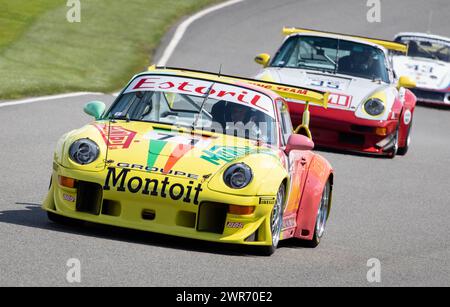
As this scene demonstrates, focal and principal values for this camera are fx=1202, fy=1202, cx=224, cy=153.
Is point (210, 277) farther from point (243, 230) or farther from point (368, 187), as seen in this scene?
point (368, 187)

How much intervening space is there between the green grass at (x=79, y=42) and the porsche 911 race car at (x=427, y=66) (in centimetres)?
469

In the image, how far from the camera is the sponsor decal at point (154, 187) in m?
7.94

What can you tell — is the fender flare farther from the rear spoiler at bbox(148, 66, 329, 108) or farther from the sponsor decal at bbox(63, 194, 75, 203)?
the sponsor decal at bbox(63, 194, 75, 203)

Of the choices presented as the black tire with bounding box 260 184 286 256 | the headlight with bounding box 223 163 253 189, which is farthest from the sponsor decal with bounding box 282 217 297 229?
the headlight with bounding box 223 163 253 189

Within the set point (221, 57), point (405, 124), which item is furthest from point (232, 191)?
point (221, 57)

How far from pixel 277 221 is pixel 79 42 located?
44.9ft

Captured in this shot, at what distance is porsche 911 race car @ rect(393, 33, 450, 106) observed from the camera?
21.7m

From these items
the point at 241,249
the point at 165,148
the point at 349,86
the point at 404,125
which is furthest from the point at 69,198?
the point at 404,125

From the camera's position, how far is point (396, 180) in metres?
13.6

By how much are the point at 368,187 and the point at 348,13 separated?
1500 centimetres

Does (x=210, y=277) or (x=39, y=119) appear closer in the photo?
(x=210, y=277)

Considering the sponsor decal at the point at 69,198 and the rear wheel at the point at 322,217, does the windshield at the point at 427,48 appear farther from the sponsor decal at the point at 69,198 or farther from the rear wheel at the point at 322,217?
the sponsor decal at the point at 69,198

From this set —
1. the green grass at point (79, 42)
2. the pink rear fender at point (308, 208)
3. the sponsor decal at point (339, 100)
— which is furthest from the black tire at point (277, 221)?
the green grass at point (79, 42)

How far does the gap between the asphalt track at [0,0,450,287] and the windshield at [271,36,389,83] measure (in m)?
1.27
